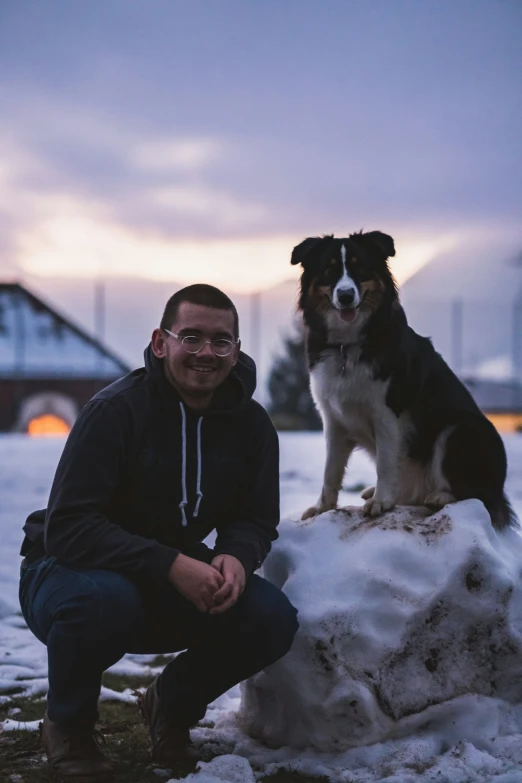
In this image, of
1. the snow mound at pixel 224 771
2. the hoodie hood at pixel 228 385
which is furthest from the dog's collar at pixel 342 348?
the snow mound at pixel 224 771

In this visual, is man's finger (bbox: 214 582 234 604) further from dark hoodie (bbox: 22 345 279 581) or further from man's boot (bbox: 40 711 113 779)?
man's boot (bbox: 40 711 113 779)

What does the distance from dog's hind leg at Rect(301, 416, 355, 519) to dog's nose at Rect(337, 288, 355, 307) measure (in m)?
0.69

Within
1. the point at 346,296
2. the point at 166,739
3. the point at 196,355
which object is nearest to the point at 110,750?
the point at 166,739

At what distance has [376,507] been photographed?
3.65m

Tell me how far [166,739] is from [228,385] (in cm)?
134

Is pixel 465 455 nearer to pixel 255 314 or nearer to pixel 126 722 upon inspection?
pixel 126 722

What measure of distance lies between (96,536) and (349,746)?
124 cm

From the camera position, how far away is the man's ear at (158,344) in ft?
9.75

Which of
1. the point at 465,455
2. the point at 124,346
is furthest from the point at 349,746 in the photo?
the point at 124,346

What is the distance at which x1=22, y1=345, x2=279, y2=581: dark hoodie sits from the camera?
106 inches

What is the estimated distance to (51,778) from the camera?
2.71 m

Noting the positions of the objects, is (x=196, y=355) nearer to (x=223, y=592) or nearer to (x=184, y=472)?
(x=184, y=472)

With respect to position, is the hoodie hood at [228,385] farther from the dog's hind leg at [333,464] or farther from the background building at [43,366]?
the background building at [43,366]

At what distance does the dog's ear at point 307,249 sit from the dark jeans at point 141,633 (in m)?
1.56
